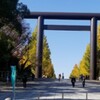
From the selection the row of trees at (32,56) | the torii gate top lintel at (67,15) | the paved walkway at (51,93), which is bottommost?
the paved walkway at (51,93)

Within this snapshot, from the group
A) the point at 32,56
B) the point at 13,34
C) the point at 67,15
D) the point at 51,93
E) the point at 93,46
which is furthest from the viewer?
the point at 67,15

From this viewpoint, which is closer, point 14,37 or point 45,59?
point 14,37

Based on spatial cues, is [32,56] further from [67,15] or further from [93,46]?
[93,46]

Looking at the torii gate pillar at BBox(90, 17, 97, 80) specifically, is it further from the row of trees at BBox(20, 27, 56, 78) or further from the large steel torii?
the row of trees at BBox(20, 27, 56, 78)

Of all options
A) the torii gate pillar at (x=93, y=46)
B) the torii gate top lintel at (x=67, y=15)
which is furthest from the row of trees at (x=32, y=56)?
the torii gate pillar at (x=93, y=46)

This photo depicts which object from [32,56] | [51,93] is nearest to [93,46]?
[32,56]

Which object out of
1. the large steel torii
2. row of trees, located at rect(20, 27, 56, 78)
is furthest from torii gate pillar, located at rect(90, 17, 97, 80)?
row of trees, located at rect(20, 27, 56, 78)

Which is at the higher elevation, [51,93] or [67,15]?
[67,15]

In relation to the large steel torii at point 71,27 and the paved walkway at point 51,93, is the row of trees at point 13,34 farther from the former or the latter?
the paved walkway at point 51,93

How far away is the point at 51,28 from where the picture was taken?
76750 millimetres

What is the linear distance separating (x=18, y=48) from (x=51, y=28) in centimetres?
981

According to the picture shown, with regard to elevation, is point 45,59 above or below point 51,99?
above

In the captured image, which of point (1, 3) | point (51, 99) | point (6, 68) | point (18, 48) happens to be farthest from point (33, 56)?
point (51, 99)

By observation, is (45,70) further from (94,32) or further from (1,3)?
(1,3)
